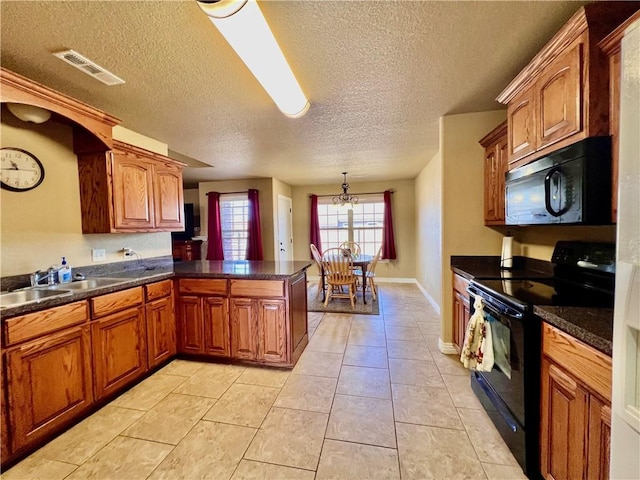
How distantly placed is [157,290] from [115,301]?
394 mm

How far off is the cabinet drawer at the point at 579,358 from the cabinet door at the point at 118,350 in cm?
273

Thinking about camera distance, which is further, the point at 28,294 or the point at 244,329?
the point at 244,329

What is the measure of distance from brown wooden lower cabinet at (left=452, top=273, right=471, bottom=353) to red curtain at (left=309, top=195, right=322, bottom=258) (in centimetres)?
402

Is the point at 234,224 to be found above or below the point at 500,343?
above

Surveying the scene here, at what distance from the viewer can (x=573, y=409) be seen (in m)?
1.08

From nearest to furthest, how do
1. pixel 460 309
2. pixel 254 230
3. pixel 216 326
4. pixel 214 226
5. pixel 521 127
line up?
pixel 521 127, pixel 460 309, pixel 216 326, pixel 254 230, pixel 214 226

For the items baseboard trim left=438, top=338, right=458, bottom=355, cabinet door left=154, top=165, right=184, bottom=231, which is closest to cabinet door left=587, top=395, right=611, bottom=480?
baseboard trim left=438, top=338, right=458, bottom=355

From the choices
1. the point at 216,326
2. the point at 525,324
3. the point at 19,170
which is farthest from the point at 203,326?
the point at 525,324

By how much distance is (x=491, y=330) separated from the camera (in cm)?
160

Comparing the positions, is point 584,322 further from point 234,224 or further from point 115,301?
point 234,224

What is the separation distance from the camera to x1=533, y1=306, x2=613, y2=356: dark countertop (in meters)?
0.93

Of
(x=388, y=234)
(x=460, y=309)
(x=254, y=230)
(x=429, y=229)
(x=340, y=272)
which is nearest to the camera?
(x=460, y=309)

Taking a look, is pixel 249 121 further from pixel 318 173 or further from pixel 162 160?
pixel 318 173

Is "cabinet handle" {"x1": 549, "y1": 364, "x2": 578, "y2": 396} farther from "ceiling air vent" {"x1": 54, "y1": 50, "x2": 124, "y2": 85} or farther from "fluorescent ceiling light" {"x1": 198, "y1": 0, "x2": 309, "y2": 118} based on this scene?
"ceiling air vent" {"x1": 54, "y1": 50, "x2": 124, "y2": 85}
